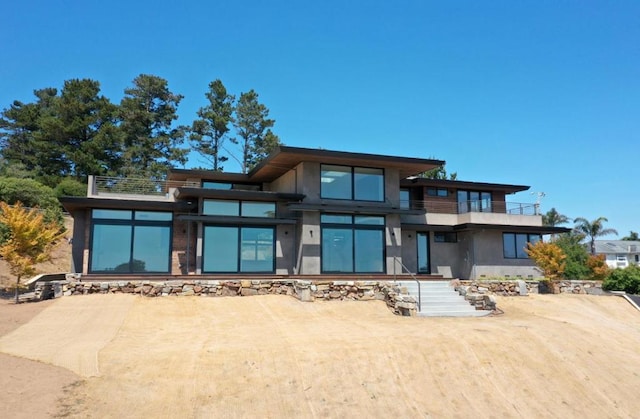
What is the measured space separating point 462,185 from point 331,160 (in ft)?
33.5

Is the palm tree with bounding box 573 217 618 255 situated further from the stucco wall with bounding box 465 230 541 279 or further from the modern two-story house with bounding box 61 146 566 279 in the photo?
the modern two-story house with bounding box 61 146 566 279

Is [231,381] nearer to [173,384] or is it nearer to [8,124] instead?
[173,384]

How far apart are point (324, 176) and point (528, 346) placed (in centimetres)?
1102

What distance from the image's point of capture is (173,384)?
778 centimetres

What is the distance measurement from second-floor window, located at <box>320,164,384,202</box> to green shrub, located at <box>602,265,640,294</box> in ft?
37.9


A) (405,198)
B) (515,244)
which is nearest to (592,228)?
(515,244)

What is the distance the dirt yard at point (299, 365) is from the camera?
7348 millimetres

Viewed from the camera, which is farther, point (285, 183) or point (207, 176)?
point (207, 176)

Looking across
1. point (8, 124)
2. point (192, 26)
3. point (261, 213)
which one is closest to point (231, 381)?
point (261, 213)

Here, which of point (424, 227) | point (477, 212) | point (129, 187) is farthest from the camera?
point (477, 212)

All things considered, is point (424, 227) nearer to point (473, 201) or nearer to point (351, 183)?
point (473, 201)

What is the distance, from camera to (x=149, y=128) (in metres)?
43.3

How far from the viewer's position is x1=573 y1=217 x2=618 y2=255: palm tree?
58.9 m

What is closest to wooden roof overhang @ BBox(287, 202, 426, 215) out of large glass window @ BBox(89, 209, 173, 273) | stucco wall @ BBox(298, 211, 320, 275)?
stucco wall @ BBox(298, 211, 320, 275)
